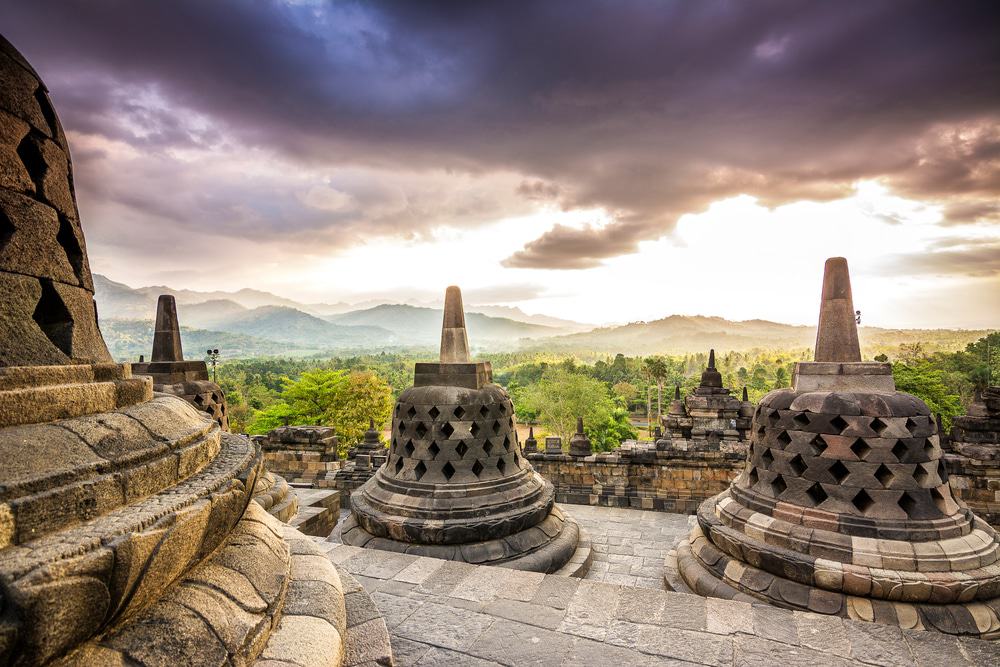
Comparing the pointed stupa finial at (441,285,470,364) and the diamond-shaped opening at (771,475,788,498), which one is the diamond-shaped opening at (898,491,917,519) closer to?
the diamond-shaped opening at (771,475,788,498)

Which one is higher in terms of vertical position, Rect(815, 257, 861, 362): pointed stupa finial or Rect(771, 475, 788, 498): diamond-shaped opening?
Rect(815, 257, 861, 362): pointed stupa finial

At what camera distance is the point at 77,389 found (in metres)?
1.89

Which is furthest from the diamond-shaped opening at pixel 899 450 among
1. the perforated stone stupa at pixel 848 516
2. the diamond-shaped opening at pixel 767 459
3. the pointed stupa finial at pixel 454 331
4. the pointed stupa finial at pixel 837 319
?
the pointed stupa finial at pixel 454 331

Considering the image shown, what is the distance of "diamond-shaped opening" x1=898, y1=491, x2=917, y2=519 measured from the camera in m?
4.41

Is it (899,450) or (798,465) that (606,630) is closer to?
(798,465)

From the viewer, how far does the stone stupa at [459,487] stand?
562 cm

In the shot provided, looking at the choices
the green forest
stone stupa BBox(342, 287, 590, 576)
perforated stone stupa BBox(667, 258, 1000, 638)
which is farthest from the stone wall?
perforated stone stupa BBox(667, 258, 1000, 638)

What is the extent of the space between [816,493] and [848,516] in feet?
0.99

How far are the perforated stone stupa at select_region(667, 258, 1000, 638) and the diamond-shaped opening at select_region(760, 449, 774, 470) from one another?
0.05 feet

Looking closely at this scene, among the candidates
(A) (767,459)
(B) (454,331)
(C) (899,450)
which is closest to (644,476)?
(A) (767,459)

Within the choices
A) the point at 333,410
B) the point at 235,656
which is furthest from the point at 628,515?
the point at 333,410

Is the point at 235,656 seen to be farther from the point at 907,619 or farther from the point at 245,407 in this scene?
the point at 245,407

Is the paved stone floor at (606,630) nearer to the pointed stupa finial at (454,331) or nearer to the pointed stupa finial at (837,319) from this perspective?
the pointed stupa finial at (837,319)

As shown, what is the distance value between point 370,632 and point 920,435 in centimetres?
486
